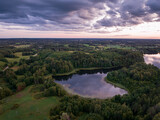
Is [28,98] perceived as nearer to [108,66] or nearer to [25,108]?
[25,108]

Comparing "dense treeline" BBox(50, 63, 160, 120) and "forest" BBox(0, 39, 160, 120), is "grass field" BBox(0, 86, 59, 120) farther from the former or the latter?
"dense treeline" BBox(50, 63, 160, 120)

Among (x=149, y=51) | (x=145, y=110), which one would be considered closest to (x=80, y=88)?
(x=145, y=110)

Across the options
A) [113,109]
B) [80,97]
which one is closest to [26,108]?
[80,97]

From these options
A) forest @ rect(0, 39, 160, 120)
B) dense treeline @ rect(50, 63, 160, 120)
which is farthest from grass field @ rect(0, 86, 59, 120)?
dense treeline @ rect(50, 63, 160, 120)

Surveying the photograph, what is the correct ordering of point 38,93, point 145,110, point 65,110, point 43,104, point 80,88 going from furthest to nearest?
point 80,88, point 38,93, point 43,104, point 65,110, point 145,110

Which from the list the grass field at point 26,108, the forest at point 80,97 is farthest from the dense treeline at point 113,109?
the grass field at point 26,108

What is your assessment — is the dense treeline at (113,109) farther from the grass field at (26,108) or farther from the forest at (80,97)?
the grass field at (26,108)

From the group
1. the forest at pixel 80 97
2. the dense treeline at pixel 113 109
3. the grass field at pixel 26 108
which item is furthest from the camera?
the grass field at pixel 26 108

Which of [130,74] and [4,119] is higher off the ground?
[130,74]

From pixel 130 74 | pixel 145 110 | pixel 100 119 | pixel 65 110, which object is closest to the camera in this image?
pixel 100 119
